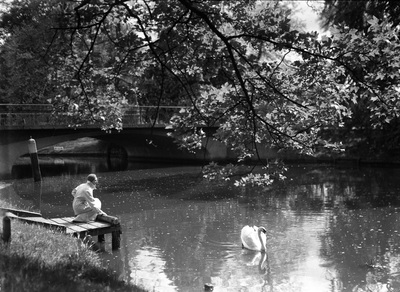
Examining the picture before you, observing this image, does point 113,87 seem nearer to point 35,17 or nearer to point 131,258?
point 131,258

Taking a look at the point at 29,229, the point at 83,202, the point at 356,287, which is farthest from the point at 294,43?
the point at 83,202

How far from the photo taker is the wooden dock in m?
11.5

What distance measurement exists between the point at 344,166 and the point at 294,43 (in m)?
30.4

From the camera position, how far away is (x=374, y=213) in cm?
1866

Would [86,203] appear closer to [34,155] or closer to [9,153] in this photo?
[34,155]

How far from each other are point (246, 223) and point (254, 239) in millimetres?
3967

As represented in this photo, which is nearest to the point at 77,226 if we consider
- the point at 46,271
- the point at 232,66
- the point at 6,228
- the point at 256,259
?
the point at 256,259

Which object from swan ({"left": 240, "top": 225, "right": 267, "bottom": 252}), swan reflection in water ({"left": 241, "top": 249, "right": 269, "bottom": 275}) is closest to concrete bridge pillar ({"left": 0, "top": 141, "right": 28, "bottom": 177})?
swan ({"left": 240, "top": 225, "right": 267, "bottom": 252})

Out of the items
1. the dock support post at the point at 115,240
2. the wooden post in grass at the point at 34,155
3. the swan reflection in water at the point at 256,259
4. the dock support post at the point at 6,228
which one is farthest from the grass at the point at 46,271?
the wooden post in grass at the point at 34,155

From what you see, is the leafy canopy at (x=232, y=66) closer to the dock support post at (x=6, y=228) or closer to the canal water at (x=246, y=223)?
the dock support post at (x=6, y=228)

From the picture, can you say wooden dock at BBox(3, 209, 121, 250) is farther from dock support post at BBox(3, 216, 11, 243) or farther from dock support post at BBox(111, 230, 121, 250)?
dock support post at BBox(3, 216, 11, 243)

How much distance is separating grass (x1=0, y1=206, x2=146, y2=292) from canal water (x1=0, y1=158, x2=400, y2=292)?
1508 millimetres

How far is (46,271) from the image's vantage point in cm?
602

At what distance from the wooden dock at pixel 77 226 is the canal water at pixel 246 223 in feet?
1.49
